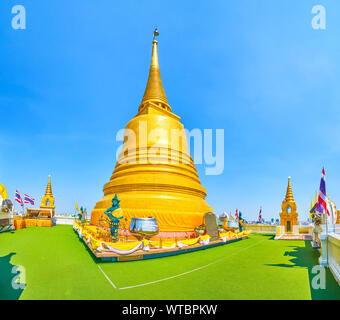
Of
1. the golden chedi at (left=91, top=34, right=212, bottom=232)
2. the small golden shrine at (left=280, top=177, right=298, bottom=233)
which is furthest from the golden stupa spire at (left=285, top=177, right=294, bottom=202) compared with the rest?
the golden chedi at (left=91, top=34, right=212, bottom=232)

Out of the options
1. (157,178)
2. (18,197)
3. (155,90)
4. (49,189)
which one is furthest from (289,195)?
(49,189)

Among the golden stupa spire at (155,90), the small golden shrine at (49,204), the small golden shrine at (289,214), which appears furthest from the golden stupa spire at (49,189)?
the small golden shrine at (289,214)

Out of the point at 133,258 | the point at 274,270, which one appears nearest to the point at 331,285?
the point at 274,270

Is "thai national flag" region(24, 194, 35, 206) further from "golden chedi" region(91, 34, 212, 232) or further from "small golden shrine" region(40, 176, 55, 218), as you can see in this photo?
"golden chedi" region(91, 34, 212, 232)

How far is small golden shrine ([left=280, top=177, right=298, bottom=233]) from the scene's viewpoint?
88.2 feet

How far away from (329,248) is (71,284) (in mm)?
9499

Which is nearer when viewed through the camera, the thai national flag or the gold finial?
the thai national flag

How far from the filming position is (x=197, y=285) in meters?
6.11

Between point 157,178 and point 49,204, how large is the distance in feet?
81.5

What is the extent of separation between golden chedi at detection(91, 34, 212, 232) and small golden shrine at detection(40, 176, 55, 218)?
16744 mm

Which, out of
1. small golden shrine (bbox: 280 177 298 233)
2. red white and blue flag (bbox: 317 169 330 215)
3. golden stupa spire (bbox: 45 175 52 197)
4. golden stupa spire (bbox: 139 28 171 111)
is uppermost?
golden stupa spire (bbox: 139 28 171 111)

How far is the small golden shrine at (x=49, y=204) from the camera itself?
3159cm

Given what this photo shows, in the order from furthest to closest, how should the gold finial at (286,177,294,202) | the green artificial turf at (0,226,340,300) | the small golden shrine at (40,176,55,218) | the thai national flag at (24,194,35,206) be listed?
the small golden shrine at (40,176,55,218), the gold finial at (286,177,294,202), the thai national flag at (24,194,35,206), the green artificial turf at (0,226,340,300)
